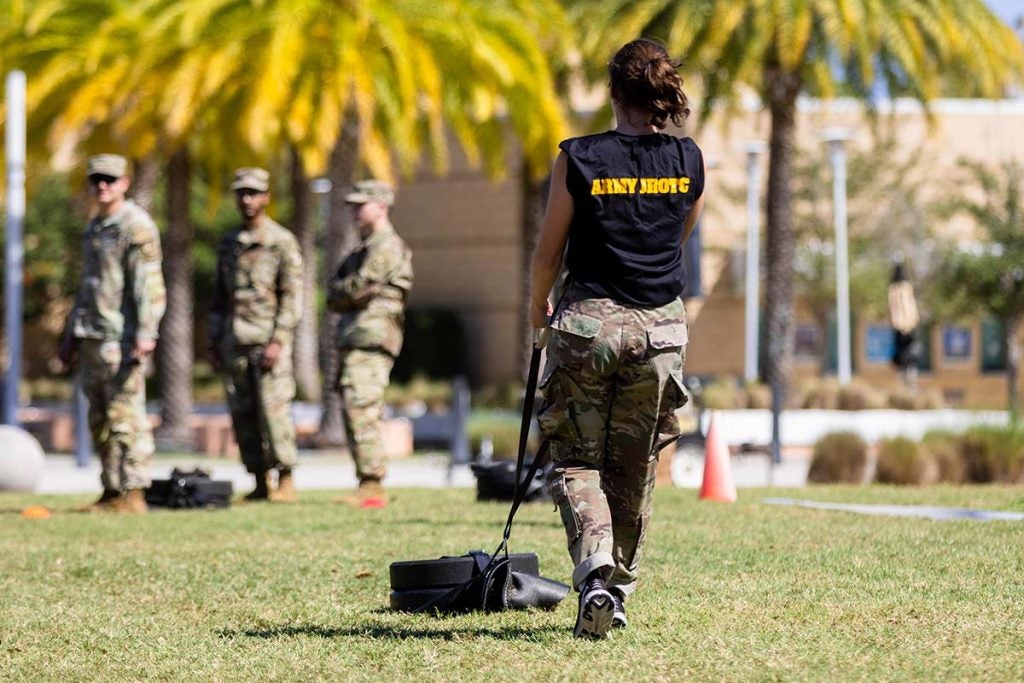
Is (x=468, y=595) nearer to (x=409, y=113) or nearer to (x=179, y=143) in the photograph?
(x=409, y=113)

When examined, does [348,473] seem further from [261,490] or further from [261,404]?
[261,404]

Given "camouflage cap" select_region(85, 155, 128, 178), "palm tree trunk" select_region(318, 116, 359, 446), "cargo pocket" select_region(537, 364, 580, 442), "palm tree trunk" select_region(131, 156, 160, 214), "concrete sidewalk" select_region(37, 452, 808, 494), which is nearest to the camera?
"cargo pocket" select_region(537, 364, 580, 442)

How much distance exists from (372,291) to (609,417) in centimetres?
570

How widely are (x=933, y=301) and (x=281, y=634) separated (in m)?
40.0

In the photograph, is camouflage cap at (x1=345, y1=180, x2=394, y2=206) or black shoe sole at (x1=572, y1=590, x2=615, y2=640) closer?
black shoe sole at (x1=572, y1=590, x2=615, y2=640)

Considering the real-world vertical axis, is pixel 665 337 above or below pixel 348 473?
above

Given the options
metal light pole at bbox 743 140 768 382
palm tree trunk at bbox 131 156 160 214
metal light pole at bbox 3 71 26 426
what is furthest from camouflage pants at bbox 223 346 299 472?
metal light pole at bbox 743 140 768 382

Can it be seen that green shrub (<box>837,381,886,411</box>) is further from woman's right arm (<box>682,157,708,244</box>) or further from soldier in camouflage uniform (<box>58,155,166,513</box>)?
woman's right arm (<box>682,157,708,244</box>)

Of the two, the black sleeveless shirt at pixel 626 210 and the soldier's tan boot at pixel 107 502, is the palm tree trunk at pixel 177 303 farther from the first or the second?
the black sleeveless shirt at pixel 626 210

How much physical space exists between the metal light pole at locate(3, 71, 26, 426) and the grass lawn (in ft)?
40.6

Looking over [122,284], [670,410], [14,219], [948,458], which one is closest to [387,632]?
[670,410]

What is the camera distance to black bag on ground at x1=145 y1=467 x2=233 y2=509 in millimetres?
12055

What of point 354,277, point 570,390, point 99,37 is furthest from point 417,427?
point 570,390

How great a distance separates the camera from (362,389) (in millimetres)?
11656
